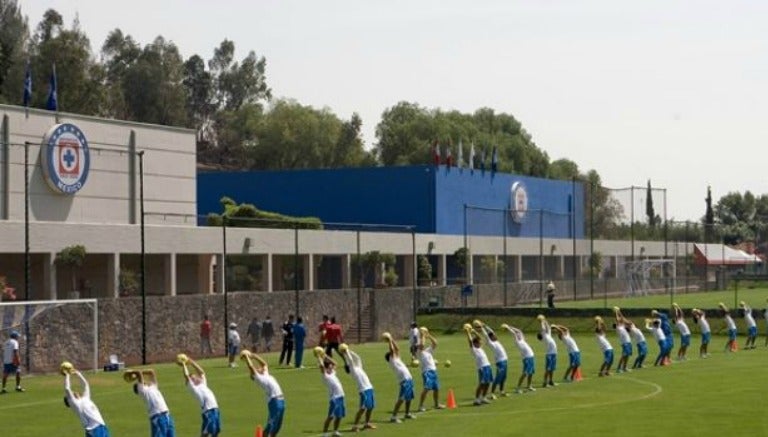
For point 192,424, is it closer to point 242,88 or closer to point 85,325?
point 85,325

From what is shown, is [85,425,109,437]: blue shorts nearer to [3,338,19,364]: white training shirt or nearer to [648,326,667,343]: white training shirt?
[3,338,19,364]: white training shirt

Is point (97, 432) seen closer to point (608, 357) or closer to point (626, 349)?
point (608, 357)

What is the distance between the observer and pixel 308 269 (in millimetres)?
88000

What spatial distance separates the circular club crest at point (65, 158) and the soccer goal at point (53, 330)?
47.2ft

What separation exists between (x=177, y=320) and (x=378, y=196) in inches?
1774

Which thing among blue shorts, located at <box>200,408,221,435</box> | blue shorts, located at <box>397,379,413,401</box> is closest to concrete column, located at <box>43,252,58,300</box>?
blue shorts, located at <box>397,379,413,401</box>

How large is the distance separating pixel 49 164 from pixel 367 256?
2615 cm

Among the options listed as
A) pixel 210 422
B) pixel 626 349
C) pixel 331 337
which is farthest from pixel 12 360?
pixel 626 349

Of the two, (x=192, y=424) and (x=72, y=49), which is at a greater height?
(x=72, y=49)

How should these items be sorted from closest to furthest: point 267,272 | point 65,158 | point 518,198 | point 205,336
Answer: point 205,336 → point 65,158 → point 267,272 → point 518,198

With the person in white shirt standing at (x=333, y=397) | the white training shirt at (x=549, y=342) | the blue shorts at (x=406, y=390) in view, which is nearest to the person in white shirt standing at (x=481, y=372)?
the blue shorts at (x=406, y=390)

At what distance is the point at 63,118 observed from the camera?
7219cm

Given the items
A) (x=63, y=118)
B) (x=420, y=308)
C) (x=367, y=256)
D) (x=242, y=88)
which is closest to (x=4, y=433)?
(x=63, y=118)

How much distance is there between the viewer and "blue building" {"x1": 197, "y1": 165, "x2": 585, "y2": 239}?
351 feet
